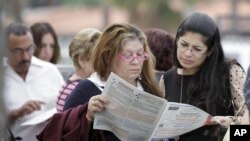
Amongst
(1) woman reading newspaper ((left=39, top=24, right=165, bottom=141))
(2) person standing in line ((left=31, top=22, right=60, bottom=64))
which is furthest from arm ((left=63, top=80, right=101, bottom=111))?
(2) person standing in line ((left=31, top=22, right=60, bottom=64))

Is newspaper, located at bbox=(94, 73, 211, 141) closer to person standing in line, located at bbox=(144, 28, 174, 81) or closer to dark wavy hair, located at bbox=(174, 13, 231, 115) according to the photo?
dark wavy hair, located at bbox=(174, 13, 231, 115)

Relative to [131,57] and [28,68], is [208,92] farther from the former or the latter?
[28,68]

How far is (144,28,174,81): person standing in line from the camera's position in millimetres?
6375

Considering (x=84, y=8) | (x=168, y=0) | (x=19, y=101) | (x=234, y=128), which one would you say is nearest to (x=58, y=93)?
(x=19, y=101)

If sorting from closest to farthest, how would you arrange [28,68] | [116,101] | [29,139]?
[116,101]
[29,139]
[28,68]

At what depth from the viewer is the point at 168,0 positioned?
3300 centimetres

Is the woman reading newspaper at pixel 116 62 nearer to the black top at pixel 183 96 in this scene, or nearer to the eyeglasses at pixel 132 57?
the eyeglasses at pixel 132 57

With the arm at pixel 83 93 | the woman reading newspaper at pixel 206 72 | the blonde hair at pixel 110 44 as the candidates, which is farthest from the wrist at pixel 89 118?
the woman reading newspaper at pixel 206 72

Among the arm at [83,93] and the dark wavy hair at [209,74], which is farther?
the dark wavy hair at [209,74]

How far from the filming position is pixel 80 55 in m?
6.44

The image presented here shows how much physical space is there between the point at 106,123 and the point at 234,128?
2.22ft

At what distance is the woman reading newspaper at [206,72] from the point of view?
556 centimetres

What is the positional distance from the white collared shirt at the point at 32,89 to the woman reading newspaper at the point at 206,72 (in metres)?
1.15

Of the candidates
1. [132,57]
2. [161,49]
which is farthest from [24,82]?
[132,57]
